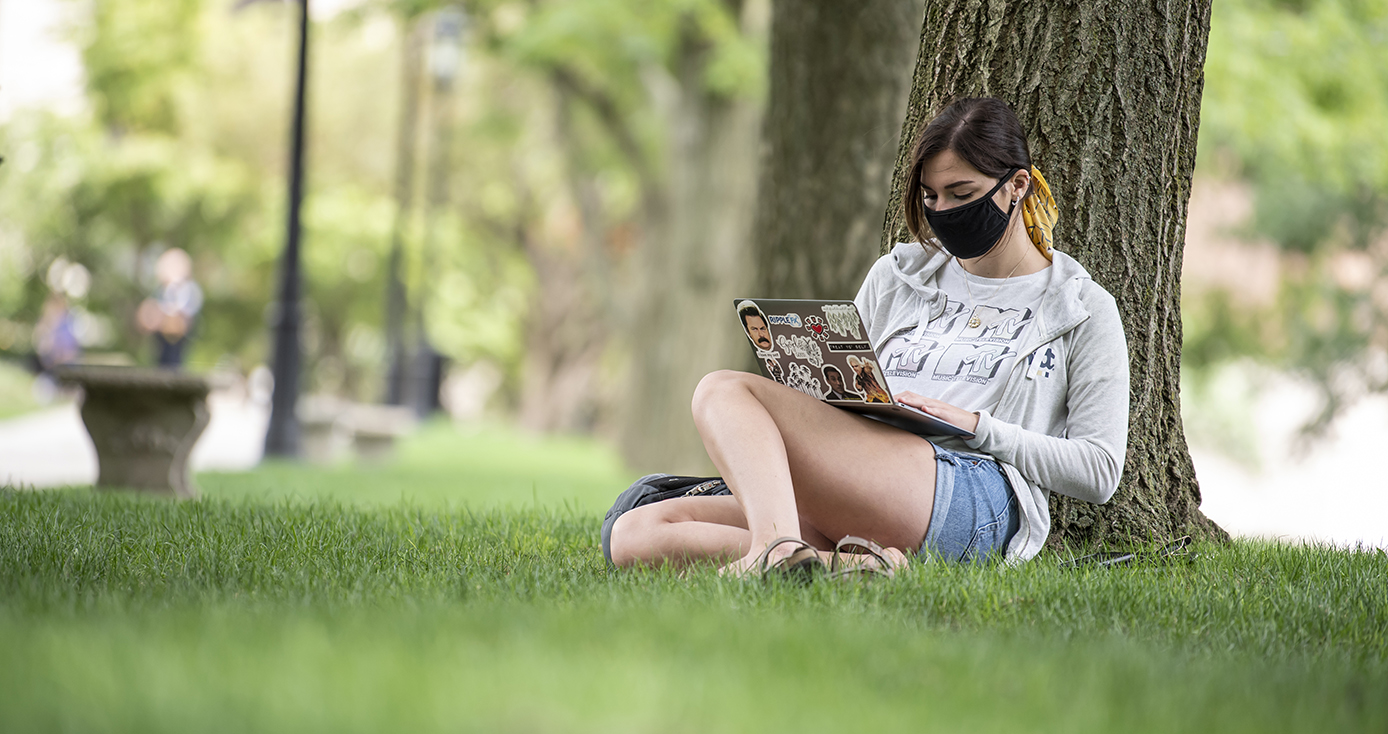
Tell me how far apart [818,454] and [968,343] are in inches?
28.4

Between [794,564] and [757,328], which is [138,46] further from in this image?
[794,564]

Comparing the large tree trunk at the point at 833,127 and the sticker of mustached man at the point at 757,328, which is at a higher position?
the large tree trunk at the point at 833,127

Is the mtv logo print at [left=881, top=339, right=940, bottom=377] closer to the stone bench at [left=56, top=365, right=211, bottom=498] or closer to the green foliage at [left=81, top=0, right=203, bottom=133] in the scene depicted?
the stone bench at [left=56, top=365, right=211, bottom=498]

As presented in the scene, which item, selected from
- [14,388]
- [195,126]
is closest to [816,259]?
[14,388]

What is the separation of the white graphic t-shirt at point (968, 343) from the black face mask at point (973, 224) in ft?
0.53

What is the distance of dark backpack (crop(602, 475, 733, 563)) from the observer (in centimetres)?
423

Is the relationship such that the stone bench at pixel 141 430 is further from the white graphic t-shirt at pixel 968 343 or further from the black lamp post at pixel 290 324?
the white graphic t-shirt at pixel 968 343

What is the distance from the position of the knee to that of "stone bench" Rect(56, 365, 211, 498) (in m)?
4.84

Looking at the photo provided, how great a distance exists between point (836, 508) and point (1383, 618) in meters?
1.60

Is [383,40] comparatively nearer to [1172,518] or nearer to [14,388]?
[14,388]

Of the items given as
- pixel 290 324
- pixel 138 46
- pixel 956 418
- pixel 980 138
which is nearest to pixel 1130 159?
pixel 980 138

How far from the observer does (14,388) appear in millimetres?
20484

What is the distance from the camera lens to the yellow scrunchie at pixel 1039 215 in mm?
4176

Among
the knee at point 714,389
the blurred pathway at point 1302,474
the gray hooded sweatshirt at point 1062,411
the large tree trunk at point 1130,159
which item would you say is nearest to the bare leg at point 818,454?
the knee at point 714,389
